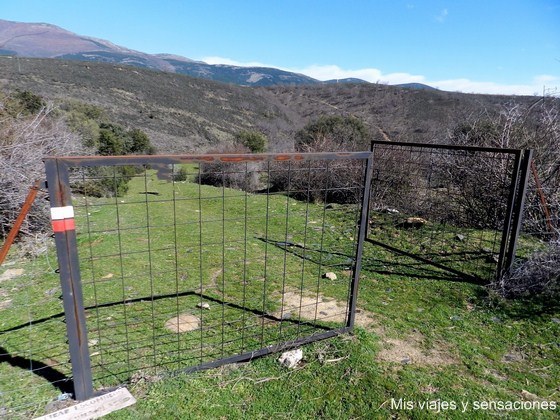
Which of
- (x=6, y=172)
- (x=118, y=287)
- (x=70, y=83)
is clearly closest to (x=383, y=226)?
(x=118, y=287)

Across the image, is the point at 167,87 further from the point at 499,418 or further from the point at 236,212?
the point at 499,418

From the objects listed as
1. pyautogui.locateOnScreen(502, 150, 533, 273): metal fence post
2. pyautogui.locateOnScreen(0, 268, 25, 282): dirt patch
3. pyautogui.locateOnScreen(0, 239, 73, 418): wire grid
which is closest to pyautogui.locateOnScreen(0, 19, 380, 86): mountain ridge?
pyautogui.locateOnScreen(0, 268, 25, 282): dirt patch

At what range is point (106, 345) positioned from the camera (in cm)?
284

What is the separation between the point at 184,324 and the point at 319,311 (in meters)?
1.22

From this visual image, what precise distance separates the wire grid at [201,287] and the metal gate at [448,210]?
2.96 ft

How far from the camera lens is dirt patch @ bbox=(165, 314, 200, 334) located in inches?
123

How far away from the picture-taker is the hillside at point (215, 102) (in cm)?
2317

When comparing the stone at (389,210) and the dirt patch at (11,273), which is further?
the stone at (389,210)

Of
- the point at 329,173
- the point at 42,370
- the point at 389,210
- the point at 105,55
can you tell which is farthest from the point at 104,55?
the point at 42,370

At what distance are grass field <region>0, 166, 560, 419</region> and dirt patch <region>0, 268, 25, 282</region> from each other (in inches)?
3.5

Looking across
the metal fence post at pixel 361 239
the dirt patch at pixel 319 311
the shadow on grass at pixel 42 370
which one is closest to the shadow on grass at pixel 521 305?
the dirt patch at pixel 319 311

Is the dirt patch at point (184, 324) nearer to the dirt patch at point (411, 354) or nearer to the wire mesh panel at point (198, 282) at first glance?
the wire mesh panel at point (198, 282)

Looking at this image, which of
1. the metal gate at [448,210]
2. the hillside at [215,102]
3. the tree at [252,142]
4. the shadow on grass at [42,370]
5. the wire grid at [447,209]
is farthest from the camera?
the hillside at [215,102]

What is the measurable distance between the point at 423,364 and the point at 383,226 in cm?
386
